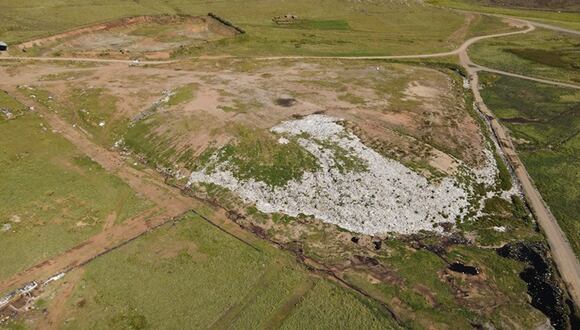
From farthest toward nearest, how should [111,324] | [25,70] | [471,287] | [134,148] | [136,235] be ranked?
[25,70]
[134,148]
[136,235]
[471,287]
[111,324]

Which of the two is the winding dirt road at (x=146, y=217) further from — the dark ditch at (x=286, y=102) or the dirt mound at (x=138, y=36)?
the dirt mound at (x=138, y=36)

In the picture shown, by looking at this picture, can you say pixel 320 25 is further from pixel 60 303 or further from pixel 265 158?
pixel 60 303

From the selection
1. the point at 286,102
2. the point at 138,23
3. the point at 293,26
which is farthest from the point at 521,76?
the point at 138,23

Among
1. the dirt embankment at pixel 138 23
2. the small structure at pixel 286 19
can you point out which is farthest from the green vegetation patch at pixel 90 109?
the small structure at pixel 286 19

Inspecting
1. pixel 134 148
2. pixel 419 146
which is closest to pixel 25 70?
pixel 134 148

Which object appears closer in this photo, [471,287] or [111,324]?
[111,324]

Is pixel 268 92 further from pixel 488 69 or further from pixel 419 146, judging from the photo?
pixel 488 69

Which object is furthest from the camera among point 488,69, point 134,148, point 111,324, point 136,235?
point 488,69
